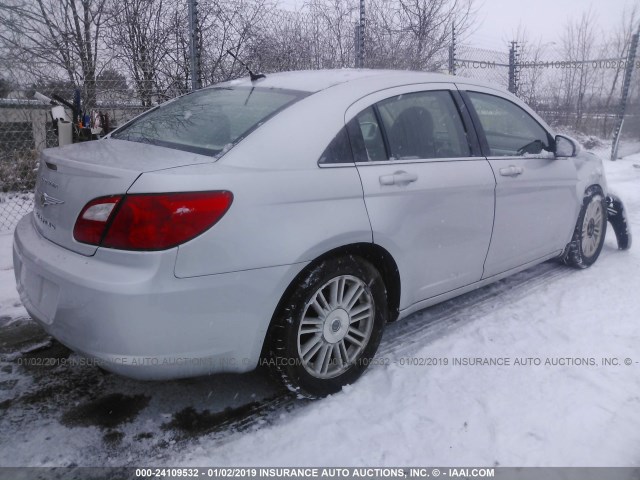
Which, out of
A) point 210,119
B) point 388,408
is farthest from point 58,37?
point 388,408

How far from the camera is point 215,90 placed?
10.3 ft

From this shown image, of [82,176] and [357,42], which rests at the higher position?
[357,42]

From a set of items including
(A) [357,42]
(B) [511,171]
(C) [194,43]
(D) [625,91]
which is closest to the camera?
(B) [511,171]

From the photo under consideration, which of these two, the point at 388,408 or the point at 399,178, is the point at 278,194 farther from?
the point at 388,408

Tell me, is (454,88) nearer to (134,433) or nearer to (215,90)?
(215,90)

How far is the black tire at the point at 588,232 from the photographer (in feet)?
14.0

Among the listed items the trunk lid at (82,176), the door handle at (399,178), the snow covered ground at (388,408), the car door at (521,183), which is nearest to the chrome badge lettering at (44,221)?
the trunk lid at (82,176)

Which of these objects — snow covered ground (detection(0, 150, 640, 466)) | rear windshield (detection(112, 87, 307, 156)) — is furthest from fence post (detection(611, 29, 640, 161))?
rear windshield (detection(112, 87, 307, 156))

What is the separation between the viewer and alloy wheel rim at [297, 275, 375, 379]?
7.88ft

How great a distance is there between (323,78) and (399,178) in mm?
726

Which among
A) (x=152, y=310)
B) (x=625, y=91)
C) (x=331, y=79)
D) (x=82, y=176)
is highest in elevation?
(x=625, y=91)

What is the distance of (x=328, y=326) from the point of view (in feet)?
8.05

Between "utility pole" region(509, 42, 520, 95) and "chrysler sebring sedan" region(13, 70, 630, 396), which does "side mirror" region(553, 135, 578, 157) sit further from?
"utility pole" region(509, 42, 520, 95)

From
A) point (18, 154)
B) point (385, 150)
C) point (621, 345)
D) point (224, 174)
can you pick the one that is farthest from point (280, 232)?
point (18, 154)
